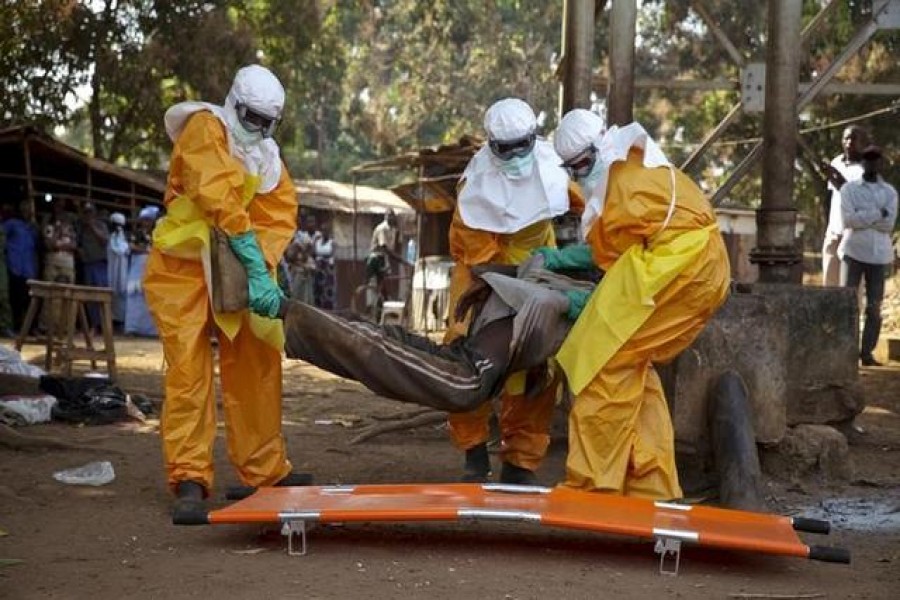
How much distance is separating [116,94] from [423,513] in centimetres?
1757

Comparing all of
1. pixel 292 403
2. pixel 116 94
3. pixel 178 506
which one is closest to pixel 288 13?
pixel 116 94

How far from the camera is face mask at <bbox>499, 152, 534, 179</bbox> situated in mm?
6270

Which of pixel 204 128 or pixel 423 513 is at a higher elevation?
pixel 204 128

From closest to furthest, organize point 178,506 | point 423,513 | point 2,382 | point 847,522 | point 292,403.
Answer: point 423,513
point 178,506
point 847,522
point 2,382
point 292,403

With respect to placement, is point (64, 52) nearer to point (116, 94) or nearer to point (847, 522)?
point (116, 94)

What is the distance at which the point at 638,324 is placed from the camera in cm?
523

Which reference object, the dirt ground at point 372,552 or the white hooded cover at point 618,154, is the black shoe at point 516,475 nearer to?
the dirt ground at point 372,552

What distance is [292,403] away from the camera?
9.82 m

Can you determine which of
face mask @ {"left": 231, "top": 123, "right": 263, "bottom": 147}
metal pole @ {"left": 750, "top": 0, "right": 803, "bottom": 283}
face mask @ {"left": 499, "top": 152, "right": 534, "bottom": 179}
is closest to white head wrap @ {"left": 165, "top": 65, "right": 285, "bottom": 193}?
face mask @ {"left": 231, "top": 123, "right": 263, "bottom": 147}

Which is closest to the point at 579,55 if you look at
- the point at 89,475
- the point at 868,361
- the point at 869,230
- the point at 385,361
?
the point at 869,230

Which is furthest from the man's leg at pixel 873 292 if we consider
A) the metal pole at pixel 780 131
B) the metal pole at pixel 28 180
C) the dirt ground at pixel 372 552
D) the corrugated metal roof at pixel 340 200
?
the corrugated metal roof at pixel 340 200

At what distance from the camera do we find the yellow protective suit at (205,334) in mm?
5465

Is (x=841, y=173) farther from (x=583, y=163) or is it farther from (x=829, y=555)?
(x=829, y=555)

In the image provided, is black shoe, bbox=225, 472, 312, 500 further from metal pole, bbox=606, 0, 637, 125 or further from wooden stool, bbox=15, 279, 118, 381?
wooden stool, bbox=15, 279, 118, 381
